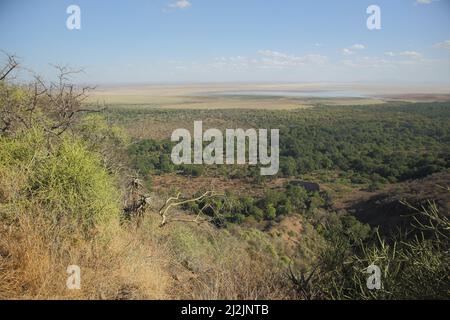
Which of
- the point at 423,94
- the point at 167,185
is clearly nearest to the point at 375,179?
the point at 167,185

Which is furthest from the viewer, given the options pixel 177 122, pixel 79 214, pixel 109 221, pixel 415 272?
pixel 177 122

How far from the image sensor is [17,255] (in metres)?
3.56

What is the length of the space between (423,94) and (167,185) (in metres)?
90.8

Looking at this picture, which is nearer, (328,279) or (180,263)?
(328,279)
